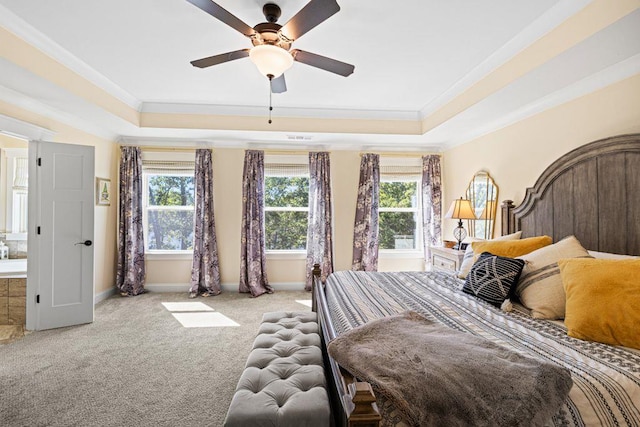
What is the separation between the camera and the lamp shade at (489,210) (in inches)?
145

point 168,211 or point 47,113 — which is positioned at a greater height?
point 47,113

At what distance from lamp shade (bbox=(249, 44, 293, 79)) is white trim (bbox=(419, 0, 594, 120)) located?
1823mm

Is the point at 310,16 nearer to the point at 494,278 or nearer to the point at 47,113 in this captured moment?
the point at 494,278

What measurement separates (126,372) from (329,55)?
322cm

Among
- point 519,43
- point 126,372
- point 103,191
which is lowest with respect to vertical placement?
point 126,372

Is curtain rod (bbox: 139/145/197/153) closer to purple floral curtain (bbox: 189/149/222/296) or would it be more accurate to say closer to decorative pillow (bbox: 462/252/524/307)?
purple floral curtain (bbox: 189/149/222/296)

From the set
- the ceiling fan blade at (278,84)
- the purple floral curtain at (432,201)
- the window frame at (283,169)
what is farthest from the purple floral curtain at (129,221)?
the purple floral curtain at (432,201)

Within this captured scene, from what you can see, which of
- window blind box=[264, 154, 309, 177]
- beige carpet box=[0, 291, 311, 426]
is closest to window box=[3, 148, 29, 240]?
beige carpet box=[0, 291, 311, 426]

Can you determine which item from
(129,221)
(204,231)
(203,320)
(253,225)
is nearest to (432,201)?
(253,225)

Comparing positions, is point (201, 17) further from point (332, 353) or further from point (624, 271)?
point (624, 271)

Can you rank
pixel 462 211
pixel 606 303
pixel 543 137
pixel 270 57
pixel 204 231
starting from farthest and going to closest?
pixel 204 231, pixel 462 211, pixel 543 137, pixel 270 57, pixel 606 303

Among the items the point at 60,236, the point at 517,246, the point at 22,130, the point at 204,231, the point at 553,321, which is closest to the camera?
the point at 553,321

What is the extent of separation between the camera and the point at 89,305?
11.9 feet

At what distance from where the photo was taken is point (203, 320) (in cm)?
372
